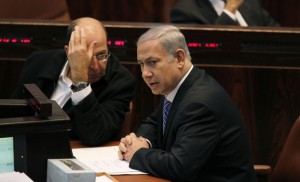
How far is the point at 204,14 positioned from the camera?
4355 mm

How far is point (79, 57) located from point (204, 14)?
4.73 feet

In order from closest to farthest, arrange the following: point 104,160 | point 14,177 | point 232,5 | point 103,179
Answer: point 14,177 < point 103,179 < point 104,160 < point 232,5

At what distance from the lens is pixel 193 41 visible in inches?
151

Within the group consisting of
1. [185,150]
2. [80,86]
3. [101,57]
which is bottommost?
[185,150]

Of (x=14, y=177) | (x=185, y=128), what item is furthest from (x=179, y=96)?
(x=14, y=177)

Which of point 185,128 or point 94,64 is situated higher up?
point 94,64

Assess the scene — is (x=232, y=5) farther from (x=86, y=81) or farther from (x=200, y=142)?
(x=200, y=142)

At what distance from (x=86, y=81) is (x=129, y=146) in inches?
18.5

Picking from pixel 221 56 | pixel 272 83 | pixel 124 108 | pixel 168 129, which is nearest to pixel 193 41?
pixel 221 56

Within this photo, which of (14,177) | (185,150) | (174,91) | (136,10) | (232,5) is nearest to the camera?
(14,177)

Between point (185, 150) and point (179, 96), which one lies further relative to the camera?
point (179, 96)

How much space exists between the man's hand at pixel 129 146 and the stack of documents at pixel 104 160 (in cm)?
2

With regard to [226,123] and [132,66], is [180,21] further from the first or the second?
[226,123]

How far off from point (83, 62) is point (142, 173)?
27.4 inches
